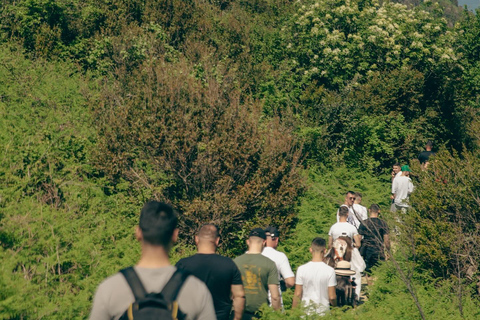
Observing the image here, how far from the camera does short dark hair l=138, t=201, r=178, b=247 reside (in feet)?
9.75

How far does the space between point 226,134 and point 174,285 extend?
939 centimetres

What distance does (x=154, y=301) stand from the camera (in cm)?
265

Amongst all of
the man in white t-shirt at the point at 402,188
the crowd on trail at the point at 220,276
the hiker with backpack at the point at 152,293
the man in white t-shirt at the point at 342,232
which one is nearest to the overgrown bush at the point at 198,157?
the crowd on trail at the point at 220,276

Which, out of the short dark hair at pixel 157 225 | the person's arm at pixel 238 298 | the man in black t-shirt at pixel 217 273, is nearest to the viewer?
the short dark hair at pixel 157 225

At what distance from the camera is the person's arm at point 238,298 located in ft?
17.5

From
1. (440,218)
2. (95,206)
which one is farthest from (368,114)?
(95,206)

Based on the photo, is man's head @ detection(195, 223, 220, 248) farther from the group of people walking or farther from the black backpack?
the black backpack

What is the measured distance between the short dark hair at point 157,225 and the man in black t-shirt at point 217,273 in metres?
2.13

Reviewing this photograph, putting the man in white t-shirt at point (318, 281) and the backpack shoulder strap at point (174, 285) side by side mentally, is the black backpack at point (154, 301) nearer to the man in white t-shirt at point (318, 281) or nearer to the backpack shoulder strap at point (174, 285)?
A: the backpack shoulder strap at point (174, 285)

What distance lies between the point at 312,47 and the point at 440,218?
12.0m

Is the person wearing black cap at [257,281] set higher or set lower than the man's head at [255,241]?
lower

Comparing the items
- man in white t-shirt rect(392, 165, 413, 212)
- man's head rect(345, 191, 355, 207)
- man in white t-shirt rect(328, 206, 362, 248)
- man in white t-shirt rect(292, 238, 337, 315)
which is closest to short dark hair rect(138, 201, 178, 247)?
man in white t-shirt rect(292, 238, 337, 315)

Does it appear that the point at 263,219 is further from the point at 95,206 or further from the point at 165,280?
the point at 165,280

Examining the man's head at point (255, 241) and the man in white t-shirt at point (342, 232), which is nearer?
the man's head at point (255, 241)
